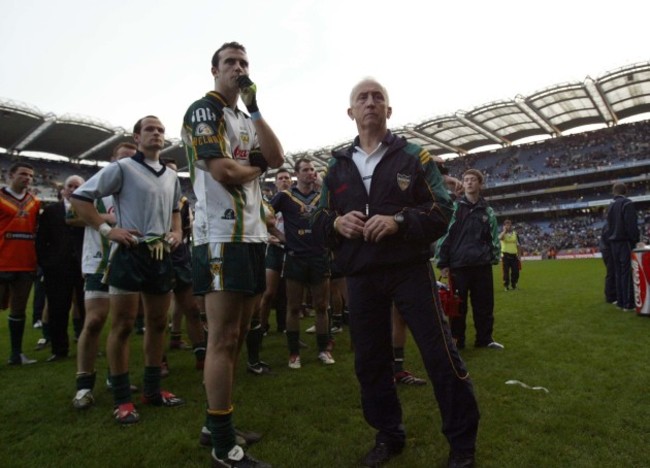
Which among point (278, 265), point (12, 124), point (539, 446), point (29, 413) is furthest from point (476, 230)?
point (12, 124)

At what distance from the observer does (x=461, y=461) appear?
2289mm

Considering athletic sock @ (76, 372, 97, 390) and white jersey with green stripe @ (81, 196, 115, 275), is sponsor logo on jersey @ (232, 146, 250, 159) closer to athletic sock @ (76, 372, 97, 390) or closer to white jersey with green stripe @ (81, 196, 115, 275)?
white jersey with green stripe @ (81, 196, 115, 275)

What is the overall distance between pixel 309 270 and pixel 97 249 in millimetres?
2193

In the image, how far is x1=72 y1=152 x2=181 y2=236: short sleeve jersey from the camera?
3.32 meters

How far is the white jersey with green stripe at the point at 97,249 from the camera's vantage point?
3.93 m

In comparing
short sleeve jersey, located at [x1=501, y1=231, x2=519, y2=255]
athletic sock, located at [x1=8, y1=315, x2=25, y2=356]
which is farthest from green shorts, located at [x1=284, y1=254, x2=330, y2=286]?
short sleeve jersey, located at [x1=501, y1=231, x2=519, y2=255]

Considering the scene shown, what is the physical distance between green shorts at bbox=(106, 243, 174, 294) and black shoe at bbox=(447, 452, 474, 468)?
2311 millimetres

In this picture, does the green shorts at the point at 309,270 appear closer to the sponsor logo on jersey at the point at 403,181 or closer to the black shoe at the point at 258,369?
the black shoe at the point at 258,369

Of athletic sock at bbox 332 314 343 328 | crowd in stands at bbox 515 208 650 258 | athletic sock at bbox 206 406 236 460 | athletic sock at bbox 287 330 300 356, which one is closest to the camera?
athletic sock at bbox 206 406 236 460

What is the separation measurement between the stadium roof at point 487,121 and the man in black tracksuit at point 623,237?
31.8 metres

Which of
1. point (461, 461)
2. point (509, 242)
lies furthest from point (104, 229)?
point (509, 242)

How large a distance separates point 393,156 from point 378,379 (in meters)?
1.32

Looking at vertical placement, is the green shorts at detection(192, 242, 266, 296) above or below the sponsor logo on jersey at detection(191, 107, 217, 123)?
below

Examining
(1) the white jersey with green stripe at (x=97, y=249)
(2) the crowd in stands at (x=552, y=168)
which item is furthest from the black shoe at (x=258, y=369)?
(2) the crowd in stands at (x=552, y=168)
